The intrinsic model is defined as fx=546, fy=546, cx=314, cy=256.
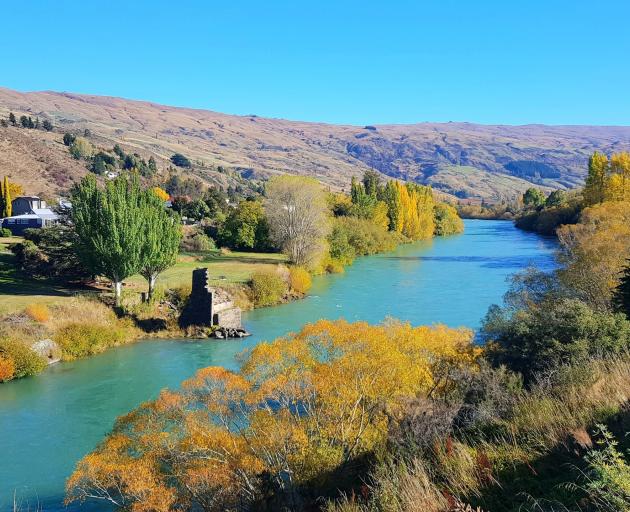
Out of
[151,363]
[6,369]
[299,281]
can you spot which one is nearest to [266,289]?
[299,281]

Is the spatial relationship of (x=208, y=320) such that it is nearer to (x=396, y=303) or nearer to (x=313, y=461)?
(x=396, y=303)

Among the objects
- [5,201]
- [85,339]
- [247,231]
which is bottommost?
[85,339]

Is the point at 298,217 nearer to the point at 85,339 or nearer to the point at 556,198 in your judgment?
the point at 85,339

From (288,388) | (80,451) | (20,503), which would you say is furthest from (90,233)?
(288,388)

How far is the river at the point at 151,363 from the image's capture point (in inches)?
710

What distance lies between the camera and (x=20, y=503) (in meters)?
15.4

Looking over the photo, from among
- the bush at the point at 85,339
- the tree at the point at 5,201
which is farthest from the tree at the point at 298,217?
the tree at the point at 5,201

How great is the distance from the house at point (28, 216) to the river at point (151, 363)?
33.3 m

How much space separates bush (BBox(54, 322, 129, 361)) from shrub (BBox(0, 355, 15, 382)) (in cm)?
354

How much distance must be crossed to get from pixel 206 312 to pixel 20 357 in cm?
1159

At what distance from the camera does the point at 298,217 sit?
5738cm

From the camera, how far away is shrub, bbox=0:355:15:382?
25391mm

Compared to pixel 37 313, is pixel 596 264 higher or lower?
higher

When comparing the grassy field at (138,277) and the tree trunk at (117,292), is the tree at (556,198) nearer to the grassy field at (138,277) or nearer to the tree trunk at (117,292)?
the grassy field at (138,277)
